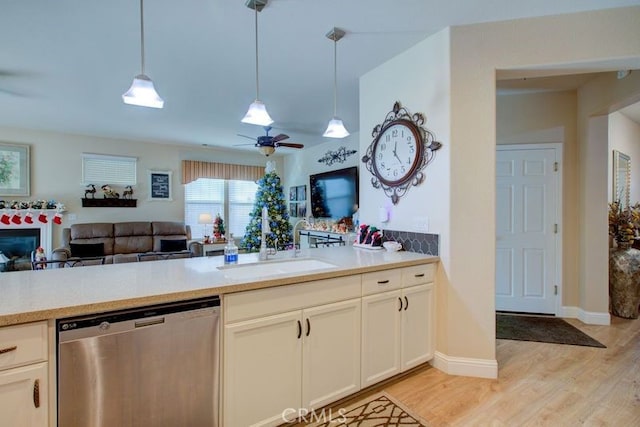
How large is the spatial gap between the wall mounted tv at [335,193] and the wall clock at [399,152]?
7.08 feet

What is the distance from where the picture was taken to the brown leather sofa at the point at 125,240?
17.1 feet

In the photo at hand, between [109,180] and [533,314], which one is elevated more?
[109,180]

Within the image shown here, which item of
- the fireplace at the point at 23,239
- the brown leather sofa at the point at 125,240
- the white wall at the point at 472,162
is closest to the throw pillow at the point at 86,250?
the brown leather sofa at the point at 125,240

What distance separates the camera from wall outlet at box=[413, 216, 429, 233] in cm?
249

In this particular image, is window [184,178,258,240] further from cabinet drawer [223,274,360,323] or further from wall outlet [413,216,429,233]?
cabinet drawer [223,274,360,323]

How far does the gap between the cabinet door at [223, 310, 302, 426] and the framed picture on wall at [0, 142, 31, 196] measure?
6.29m

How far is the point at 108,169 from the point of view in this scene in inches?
240

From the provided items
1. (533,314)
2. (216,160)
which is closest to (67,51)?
(216,160)

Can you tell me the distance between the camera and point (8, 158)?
5293mm

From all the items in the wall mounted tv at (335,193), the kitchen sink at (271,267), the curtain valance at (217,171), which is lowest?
the kitchen sink at (271,267)

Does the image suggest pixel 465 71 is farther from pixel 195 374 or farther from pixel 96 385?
pixel 96 385

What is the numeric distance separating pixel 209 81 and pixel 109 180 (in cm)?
420

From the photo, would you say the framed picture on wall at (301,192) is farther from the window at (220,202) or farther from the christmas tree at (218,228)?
the christmas tree at (218,228)

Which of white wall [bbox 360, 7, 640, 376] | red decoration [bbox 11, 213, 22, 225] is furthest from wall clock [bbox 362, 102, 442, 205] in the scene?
red decoration [bbox 11, 213, 22, 225]
